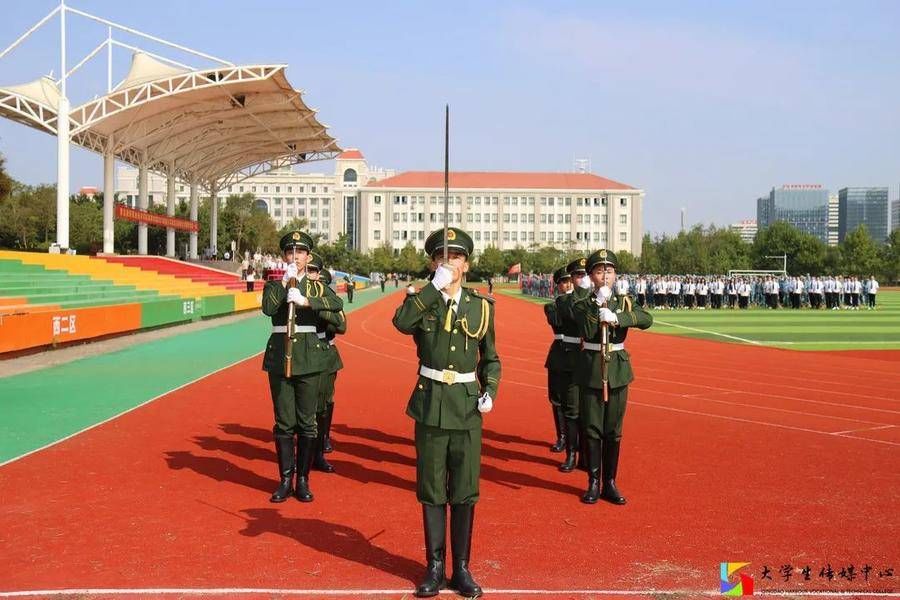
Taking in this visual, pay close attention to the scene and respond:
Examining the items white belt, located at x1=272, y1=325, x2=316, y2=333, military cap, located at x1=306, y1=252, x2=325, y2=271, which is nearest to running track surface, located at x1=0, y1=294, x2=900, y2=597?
white belt, located at x1=272, y1=325, x2=316, y2=333

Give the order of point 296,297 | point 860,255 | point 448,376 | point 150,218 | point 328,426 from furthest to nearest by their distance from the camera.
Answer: point 860,255
point 150,218
point 328,426
point 296,297
point 448,376

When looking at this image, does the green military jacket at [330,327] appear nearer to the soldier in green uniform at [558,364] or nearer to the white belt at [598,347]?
the white belt at [598,347]

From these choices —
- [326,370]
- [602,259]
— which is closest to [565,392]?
[602,259]

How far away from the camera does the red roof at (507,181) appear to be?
12719cm

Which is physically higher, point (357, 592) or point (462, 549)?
point (462, 549)

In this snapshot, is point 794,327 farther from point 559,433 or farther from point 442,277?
point 442,277

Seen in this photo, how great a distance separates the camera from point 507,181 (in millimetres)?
128750

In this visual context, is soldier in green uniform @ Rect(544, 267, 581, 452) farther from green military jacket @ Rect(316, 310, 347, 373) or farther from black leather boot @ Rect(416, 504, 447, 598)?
black leather boot @ Rect(416, 504, 447, 598)

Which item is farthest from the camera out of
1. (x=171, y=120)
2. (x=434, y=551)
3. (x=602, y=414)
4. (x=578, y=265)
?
(x=171, y=120)

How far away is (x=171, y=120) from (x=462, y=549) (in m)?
43.3

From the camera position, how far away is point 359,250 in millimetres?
128875

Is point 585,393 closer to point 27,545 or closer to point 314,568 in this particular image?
point 314,568

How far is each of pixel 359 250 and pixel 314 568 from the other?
12495cm

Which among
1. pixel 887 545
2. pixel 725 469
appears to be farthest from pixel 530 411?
pixel 887 545
